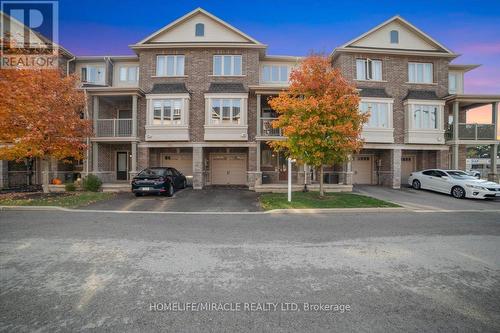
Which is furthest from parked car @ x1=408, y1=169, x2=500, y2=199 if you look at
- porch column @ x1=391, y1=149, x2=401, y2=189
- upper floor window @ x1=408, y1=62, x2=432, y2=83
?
upper floor window @ x1=408, y1=62, x2=432, y2=83

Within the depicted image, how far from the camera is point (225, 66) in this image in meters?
18.1

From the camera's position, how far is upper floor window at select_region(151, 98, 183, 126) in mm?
17109

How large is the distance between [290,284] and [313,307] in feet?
2.11

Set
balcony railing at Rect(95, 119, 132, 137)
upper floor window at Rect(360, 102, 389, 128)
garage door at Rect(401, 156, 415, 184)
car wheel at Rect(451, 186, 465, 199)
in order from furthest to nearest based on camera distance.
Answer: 1. garage door at Rect(401, 156, 415, 184)
2. upper floor window at Rect(360, 102, 389, 128)
3. balcony railing at Rect(95, 119, 132, 137)
4. car wheel at Rect(451, 186, 465, 199)

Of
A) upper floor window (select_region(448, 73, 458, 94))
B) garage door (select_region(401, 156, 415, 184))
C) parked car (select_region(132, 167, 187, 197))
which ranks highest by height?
upper floor window (select_region(448, 73, 458, 94))

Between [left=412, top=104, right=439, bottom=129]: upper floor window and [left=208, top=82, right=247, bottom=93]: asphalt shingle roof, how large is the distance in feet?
41.4

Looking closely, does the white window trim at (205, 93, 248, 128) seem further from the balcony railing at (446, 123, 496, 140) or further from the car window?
the balcony railing at (446, 123, 496, 140)

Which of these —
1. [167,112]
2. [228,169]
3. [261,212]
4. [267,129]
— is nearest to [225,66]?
[167,112]

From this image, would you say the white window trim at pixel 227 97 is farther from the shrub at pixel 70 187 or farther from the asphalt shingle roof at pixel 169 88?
the shrub at pixel 70 187

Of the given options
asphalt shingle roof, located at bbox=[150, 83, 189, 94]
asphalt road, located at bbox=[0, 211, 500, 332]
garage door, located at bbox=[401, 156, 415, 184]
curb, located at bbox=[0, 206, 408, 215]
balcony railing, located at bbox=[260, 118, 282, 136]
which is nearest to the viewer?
asphalt road, located at bbox=[0, 211, 500, 332]

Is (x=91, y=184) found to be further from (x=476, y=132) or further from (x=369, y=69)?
(x=476, y=132)

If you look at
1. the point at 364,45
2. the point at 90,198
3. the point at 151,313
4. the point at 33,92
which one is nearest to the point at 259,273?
the point at 151,313

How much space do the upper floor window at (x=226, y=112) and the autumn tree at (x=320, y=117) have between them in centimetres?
521

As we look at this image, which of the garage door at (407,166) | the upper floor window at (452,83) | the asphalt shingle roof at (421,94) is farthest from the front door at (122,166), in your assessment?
the upper floor window at (452,83)
